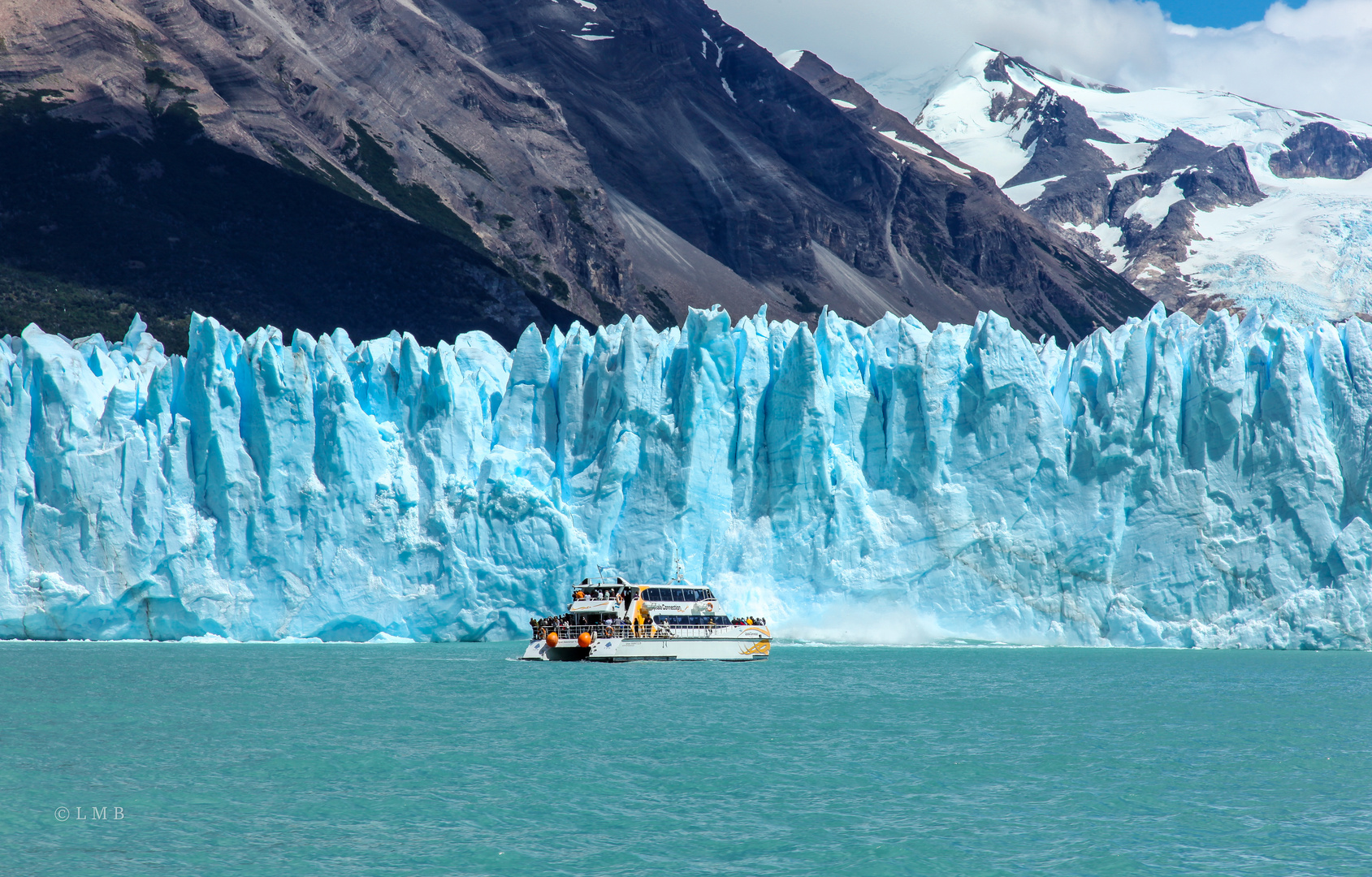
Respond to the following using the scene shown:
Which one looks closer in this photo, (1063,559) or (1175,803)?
(1175,803)

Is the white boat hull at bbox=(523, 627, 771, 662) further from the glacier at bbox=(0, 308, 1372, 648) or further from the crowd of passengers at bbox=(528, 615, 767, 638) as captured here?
the glacier at bbox=(0, 308, 1372, 648)

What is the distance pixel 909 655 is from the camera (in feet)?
125

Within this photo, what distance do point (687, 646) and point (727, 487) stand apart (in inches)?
202

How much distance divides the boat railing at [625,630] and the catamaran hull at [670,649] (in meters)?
0.11

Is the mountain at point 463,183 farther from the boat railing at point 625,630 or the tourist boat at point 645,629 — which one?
the tourist boat at point 645,629

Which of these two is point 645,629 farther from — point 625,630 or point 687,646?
point 687,646

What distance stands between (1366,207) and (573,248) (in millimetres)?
90094

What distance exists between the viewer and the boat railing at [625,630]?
3453 cm

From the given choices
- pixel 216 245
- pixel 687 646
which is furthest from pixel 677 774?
pixel 216 245

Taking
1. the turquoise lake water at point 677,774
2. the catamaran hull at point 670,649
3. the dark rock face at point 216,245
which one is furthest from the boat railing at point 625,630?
the dark rock face at point 216,245

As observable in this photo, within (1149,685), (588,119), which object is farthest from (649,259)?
(1149,685)

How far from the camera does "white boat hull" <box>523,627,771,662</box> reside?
34688 millimetres

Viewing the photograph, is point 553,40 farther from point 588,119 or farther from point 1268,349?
point 1268,349

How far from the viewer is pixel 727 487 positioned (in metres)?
37.9
